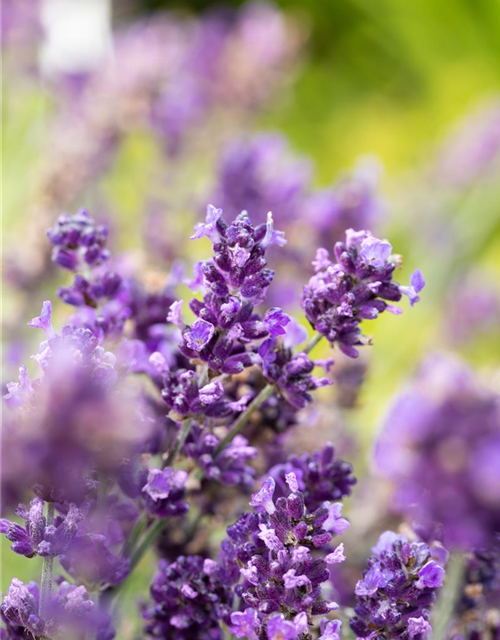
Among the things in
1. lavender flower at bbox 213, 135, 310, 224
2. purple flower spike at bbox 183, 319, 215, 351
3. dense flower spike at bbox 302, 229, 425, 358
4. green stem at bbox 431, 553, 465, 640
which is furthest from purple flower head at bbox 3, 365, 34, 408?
lavender flower at bbox 213, 135, 310, 224

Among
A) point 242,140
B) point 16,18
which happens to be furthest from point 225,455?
point 16,18

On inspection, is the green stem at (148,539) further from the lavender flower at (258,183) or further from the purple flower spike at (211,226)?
the lavender flower at (258,183)

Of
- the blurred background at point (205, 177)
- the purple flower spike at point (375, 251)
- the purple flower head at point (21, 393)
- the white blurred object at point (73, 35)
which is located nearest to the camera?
the purple flower head at point (21, 393)

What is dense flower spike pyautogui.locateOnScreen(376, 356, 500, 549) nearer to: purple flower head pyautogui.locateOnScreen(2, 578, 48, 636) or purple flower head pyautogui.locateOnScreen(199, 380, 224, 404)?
purple flower head pyautogui.locateOnScreen(199, 380, 224, 404)

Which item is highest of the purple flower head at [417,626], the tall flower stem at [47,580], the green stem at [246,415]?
the green stem at [246,415]

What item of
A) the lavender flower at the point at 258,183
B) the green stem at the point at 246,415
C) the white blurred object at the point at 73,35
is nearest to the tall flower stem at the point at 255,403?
the green stem at the point at 246,415

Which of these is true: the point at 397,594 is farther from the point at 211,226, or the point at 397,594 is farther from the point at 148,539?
the point at 211,226

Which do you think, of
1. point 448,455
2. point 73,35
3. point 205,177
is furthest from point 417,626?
point 73,35

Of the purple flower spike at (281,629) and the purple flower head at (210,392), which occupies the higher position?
the purple flower head at (210,392)
